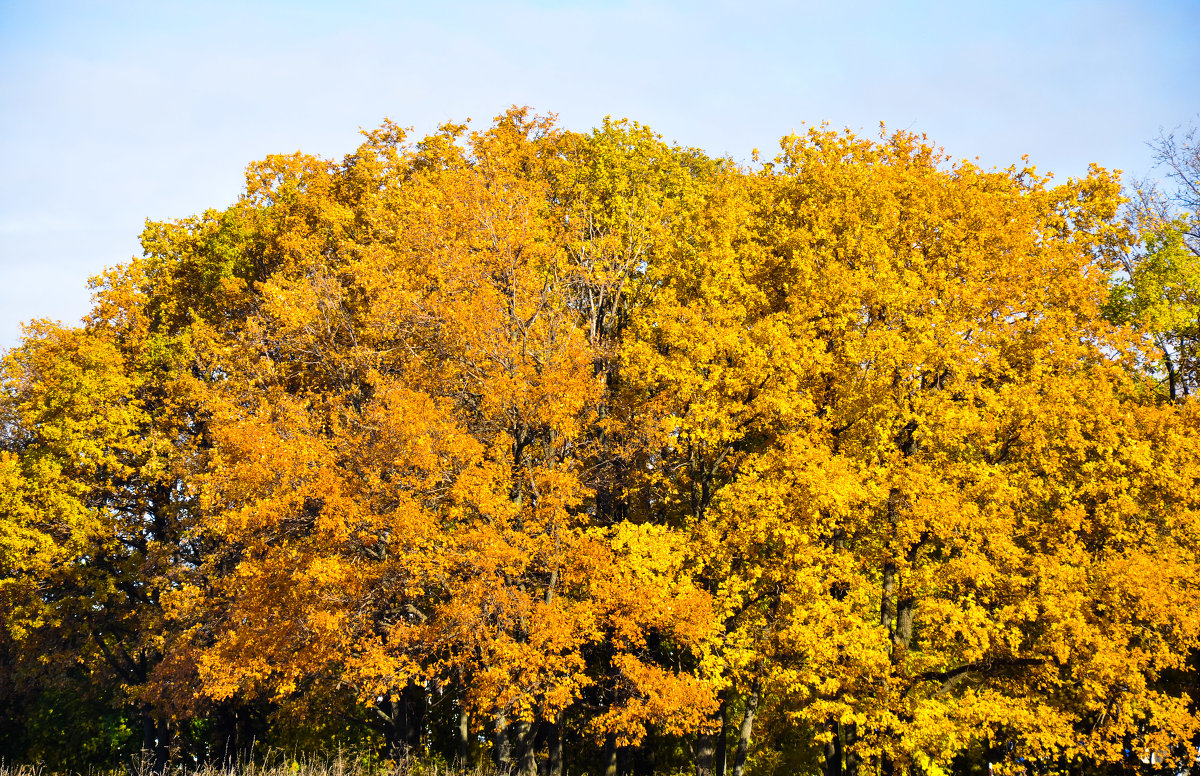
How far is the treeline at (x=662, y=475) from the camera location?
21.6 meters

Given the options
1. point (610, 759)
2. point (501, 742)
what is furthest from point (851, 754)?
point (501, 742)

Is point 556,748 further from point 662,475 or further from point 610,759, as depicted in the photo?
point 662,475

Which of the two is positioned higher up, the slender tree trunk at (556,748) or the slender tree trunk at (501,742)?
the slender tree trunk at (501,742)

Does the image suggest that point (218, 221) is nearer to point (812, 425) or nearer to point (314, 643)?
point (314, 643)

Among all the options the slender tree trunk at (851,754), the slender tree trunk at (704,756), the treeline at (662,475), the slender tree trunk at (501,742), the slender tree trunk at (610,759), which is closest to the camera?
the treeline at (662,475)

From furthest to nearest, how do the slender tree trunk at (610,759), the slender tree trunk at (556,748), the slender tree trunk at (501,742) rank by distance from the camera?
the slender tree trunk at (610,759)
the slender tree trunk at (556,748)
the slender tree trunk at (501,742)

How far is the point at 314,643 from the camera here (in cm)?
2308

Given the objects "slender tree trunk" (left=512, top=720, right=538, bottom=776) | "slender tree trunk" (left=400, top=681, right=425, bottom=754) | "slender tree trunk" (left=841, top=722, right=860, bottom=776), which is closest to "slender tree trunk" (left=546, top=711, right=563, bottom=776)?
"slender tree trunk" (left=512, top=720, right=538, bottom=776)

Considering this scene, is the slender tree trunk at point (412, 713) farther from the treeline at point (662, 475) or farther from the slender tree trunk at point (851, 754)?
the slender tree trunk at point (851, 754)

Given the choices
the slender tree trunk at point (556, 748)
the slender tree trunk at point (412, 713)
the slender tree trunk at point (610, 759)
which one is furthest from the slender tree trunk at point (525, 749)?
the slender tree trunk at point (412, 713)

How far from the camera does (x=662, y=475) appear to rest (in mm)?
26281

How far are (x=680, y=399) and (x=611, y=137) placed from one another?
14209 millimetres

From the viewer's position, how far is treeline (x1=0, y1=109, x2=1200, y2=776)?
21578 millimetres

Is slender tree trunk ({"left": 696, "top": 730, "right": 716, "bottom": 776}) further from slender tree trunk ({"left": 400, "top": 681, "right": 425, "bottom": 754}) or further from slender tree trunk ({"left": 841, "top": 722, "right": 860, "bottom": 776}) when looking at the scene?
slender tree trunk ({"left": 400, "top": 681, "right": 425, "bottom": 754})
